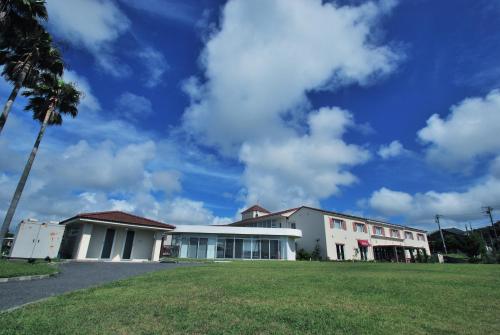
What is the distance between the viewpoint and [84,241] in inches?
981

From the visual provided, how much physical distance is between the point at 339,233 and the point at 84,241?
3095 cm

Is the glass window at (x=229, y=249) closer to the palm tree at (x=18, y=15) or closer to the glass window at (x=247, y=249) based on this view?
the glass window at (x=247, y=249)

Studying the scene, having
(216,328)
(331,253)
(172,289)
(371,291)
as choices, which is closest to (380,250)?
(331,253)

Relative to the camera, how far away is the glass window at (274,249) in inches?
1398

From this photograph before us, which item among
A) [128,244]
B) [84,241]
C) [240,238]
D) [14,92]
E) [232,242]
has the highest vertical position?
[14,92]

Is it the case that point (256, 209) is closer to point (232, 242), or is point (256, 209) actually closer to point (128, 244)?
point (232, 242)

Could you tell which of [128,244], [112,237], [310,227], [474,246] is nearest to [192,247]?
[128,244]

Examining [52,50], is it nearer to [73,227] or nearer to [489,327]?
[73,227]

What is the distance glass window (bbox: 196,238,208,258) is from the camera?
34.5 metres

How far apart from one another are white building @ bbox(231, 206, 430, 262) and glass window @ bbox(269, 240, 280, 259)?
6012 millimetres

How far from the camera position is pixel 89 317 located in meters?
5.99

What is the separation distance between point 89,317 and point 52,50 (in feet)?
61.1

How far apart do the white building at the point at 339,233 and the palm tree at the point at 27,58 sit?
33290 millimetres

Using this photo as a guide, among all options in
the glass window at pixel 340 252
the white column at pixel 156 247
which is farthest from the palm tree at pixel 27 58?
the glass window at pixel 340 252
